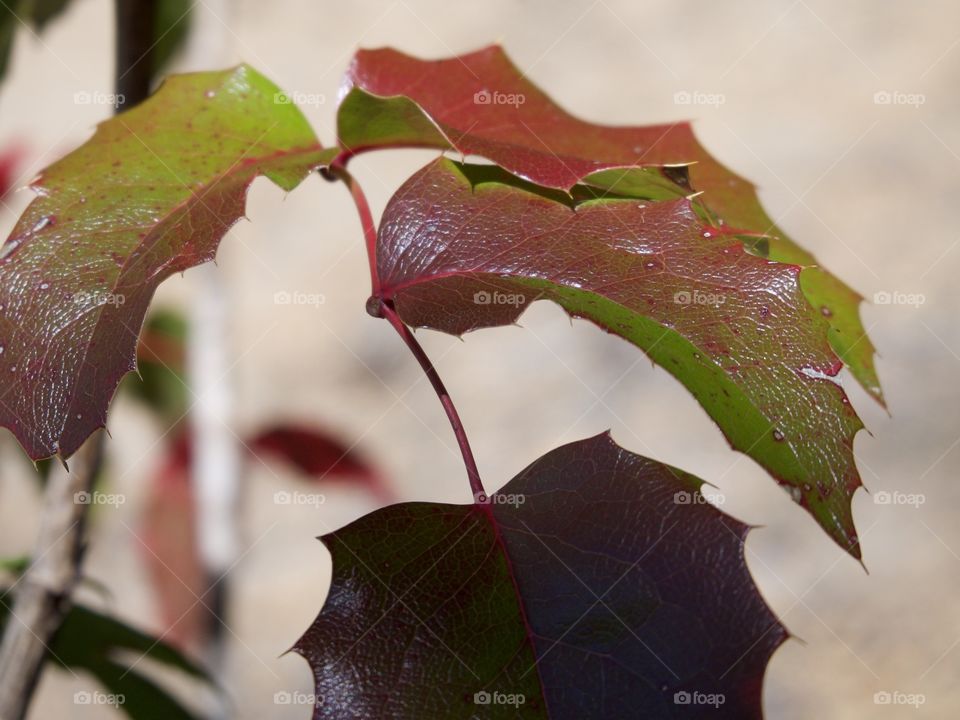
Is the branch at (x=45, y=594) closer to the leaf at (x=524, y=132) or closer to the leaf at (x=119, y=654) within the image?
the leaf at (x=119, y=654)

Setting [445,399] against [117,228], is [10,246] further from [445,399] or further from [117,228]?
[445,399]

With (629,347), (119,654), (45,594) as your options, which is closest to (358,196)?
(45,594)

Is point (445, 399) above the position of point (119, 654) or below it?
above

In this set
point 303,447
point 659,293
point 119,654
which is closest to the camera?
point 659,293

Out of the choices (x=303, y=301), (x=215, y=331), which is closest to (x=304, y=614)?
(x=303, y=301)

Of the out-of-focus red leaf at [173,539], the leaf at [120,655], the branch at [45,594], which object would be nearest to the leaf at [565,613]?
the branch at [45,594]

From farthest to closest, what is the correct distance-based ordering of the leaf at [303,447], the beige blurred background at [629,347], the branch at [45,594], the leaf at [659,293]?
the beige blurred background at [629,347], the leaf at [303,447], the branch at [45,594], the leaf at [659,293]

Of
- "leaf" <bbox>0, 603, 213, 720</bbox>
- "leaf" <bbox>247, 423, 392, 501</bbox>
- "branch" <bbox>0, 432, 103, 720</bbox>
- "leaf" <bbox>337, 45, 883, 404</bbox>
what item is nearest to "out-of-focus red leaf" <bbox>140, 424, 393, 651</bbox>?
"leaf" <bbox>247, 423, 392, 501</bbox>

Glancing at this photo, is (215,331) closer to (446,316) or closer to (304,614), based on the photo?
(446,316)
